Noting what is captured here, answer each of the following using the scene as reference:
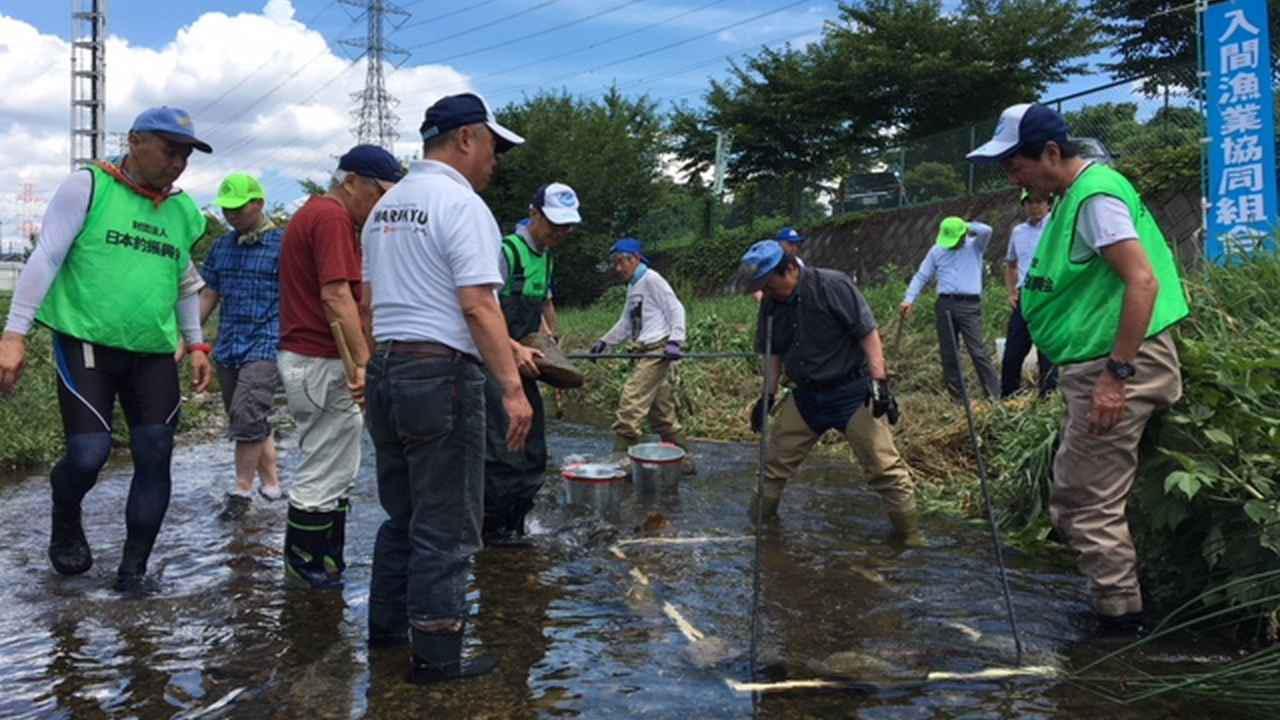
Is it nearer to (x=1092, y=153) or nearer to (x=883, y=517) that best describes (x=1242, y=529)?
(x=1092, y=153)

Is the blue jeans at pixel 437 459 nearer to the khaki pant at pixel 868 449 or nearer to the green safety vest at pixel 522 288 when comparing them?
the green safety vest at pixel 522 288

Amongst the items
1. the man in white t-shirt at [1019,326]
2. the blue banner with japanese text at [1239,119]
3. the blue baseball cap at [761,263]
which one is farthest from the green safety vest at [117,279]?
the blue banner with japanese text at [1239,119]

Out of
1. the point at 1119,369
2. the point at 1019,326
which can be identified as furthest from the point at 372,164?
the point at 1019,326

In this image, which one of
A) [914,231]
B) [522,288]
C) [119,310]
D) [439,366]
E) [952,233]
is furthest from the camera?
[914,231]

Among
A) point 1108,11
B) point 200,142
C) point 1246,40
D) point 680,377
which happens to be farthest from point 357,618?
point 1108,11

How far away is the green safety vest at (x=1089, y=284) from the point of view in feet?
11.6

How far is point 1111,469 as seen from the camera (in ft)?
11.9

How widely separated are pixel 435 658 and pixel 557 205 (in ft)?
9.06

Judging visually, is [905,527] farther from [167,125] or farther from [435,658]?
[167,125]

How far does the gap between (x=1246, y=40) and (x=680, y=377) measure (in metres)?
6.49

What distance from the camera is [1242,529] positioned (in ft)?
11.6

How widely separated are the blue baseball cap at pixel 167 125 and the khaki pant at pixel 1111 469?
3.83m

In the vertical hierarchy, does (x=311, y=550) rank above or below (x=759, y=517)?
below

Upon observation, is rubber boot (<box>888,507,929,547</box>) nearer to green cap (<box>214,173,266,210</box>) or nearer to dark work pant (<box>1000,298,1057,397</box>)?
dark work pant (<box>1000,298,1057,397</box>)
